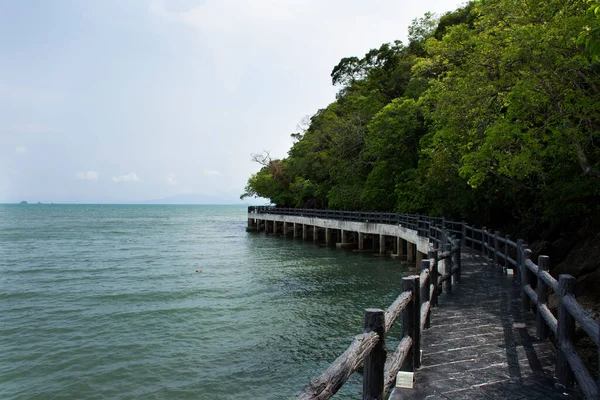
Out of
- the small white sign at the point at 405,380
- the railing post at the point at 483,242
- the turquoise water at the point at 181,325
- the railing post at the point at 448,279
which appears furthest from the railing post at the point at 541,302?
the railing post at the point at 483,242

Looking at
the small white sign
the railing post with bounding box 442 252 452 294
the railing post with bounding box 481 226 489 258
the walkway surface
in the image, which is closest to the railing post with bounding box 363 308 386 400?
the walkway surface

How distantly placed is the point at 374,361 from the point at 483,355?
270cm

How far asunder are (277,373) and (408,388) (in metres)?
4.77

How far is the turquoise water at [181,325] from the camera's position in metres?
8.62

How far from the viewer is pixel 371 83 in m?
50.2

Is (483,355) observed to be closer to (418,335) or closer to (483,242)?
(418,335)

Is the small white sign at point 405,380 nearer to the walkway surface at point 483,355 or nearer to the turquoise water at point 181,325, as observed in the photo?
the walkway surface at point 483,355

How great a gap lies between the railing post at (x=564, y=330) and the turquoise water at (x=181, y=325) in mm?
3980

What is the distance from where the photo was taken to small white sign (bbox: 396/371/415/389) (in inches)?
184

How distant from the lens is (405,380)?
15.4 feet

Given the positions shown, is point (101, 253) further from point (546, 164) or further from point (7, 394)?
point (546, 164)

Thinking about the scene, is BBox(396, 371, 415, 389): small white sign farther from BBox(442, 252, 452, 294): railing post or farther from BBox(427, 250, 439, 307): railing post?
BBox(442, 252, 452, 294): railing post

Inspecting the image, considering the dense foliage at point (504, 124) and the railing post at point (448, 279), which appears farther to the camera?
the dense foliage at point (504, 124)

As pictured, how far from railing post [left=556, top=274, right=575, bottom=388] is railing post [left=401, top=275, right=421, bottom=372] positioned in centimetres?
144
